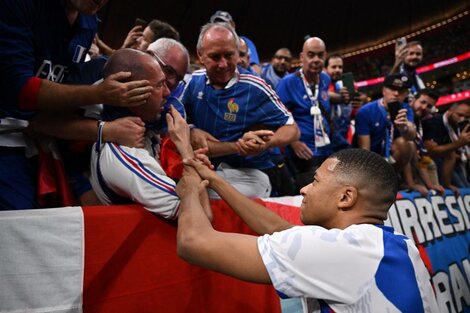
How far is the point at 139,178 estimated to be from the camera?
1540 mm

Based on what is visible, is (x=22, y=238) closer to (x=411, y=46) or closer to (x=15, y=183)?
(x=15, y=183)

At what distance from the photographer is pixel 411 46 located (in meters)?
5.11

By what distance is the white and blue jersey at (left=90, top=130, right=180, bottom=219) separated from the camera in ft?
5.06

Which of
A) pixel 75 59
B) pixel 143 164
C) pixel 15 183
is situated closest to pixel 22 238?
pixel 15 183

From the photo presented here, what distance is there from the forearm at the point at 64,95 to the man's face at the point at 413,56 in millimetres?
4528

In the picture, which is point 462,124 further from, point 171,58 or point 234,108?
point 171,58

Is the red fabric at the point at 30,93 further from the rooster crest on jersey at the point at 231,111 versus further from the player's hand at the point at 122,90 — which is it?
the rooster crest on jersey at the point at 231,111

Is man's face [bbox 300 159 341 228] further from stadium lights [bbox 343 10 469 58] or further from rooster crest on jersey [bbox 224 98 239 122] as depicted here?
stadium lights [bbox 343 10 469 58]

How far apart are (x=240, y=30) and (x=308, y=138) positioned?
14200 millimetres

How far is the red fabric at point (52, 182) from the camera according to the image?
164 cm

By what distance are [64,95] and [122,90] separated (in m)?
0.22

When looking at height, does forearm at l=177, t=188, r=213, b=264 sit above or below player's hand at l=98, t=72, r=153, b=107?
below

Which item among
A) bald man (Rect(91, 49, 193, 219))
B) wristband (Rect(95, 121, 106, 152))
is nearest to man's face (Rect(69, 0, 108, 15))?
bald man (Rect(91, 49, 193, 219))

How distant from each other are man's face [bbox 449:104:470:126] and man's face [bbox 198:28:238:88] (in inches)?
183
